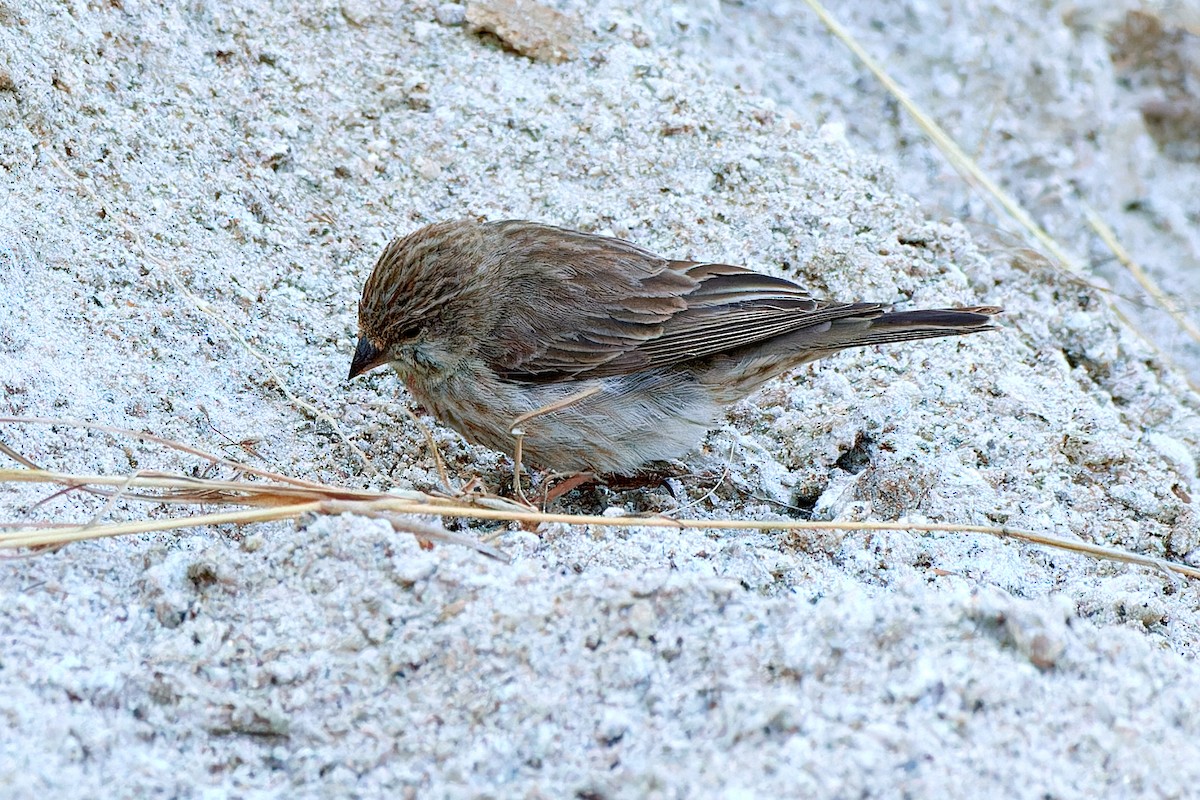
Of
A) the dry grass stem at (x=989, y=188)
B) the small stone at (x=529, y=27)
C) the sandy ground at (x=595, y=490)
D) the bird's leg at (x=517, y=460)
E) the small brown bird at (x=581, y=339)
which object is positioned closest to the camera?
the sandy ground at (x=595, y=490)

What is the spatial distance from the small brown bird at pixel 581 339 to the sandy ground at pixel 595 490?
281 millimetres

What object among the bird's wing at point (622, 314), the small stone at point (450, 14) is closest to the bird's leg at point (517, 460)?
the bird's wing at point (622, 314)

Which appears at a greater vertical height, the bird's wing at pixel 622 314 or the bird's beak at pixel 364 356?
the bird's wing at pixel 622 314

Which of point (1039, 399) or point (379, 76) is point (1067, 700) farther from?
point (379, 76)

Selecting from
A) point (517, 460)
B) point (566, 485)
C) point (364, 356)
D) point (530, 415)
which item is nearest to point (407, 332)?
point (364, 356)

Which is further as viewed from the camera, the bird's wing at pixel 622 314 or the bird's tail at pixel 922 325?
the bird's wing at pixel 622 314

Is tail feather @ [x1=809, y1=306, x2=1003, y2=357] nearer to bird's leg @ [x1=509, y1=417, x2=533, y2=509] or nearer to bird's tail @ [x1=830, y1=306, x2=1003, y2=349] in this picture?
bird's tail @ [x1=830, y1=306, x2=1003, y2=349]

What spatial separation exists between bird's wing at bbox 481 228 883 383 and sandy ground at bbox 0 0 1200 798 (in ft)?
1.70

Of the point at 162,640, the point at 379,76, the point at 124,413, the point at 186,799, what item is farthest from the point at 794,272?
the point at 186,799

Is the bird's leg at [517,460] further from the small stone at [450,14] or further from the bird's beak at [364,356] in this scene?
the small stone at [450,14]

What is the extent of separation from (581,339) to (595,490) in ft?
2.10

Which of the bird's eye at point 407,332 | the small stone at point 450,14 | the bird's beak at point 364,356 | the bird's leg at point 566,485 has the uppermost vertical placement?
the small stone at point 450,14

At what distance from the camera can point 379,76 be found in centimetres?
565

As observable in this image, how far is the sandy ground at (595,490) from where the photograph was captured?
279 cm
